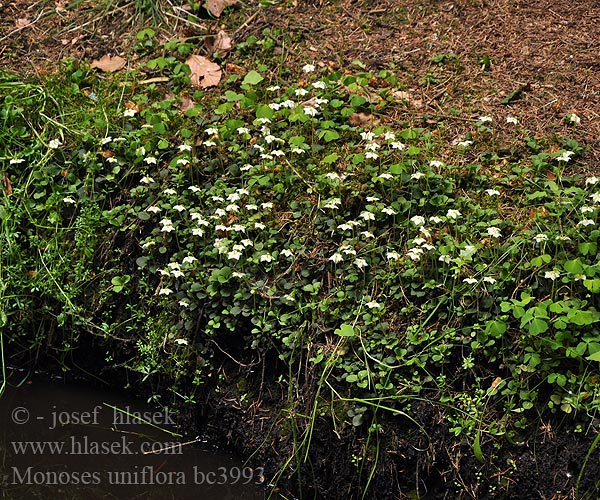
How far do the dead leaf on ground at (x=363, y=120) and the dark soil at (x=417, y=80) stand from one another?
0.12m

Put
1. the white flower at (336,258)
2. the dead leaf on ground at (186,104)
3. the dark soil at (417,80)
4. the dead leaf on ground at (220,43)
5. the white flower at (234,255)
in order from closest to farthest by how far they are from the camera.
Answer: the dark soil at (417,80) < the white flower at (336,258) < the white flower at (234,255) < the dead leaf on ground at (186,104) < the dead leaf on ground at (220,43)

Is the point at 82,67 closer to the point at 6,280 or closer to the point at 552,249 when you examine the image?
the point at 6,280

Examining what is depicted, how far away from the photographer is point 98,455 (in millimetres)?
4258

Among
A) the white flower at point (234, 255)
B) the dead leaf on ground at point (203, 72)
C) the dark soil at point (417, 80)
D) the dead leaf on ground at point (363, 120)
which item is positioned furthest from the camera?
the dead leaf on ground at point (203, 72)

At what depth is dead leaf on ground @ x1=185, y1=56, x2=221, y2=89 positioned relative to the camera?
5.19 meters

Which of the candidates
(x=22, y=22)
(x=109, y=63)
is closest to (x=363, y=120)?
(x=109, y=63)

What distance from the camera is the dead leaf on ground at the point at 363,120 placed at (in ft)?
15.8

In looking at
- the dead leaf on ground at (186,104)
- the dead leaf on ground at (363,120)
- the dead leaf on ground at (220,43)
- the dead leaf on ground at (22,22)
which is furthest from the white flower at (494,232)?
the dead leaf on ground at (22,22)

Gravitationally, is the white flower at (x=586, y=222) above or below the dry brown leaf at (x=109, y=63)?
above

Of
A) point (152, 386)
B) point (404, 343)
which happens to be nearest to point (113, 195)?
point (152, 386)

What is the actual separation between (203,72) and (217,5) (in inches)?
25.2

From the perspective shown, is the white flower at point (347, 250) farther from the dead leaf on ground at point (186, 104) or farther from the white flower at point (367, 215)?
the dead leaf on ground at point (186, 104)

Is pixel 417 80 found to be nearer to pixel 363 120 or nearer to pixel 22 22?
pixel 363 120

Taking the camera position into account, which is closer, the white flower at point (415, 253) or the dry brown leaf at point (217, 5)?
the white flower at point (415, 253)
